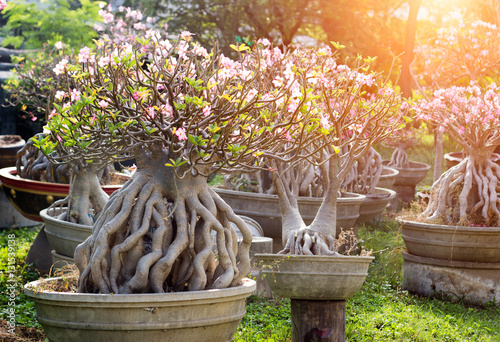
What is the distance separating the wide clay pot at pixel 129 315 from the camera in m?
3.24

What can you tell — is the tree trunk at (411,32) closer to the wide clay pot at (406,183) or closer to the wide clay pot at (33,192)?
the wide clay pot at (406,183)

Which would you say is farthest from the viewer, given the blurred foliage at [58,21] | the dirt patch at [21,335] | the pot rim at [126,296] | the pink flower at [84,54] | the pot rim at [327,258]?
the blurred foliage at [58,21]

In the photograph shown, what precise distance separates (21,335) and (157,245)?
1901mm

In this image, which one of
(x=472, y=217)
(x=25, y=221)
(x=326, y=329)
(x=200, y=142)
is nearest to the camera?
(x=200, y=142)

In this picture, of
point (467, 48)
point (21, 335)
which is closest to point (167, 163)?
point (21, 335)

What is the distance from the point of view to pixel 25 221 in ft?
32.7

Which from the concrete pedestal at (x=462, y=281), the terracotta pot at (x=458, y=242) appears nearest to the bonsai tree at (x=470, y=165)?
the terracotta pot at (x=458, y=242)

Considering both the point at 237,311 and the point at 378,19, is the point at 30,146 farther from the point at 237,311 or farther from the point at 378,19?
the point at 378,19

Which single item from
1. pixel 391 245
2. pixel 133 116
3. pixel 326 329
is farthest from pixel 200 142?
pixel 391 245

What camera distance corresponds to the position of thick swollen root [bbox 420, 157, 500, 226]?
→ 7059 millimetres

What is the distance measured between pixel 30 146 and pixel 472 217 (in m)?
5.91

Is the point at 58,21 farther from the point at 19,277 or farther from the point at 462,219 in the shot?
the point at 462,219

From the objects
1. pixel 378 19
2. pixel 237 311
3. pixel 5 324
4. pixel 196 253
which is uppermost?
pixel 378 19

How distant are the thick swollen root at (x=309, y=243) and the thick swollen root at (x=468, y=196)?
2506 millimetres
